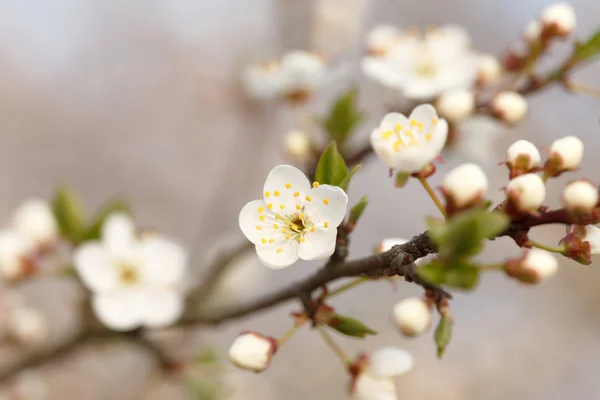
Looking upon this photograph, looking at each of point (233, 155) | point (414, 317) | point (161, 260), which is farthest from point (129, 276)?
point (233, 155)

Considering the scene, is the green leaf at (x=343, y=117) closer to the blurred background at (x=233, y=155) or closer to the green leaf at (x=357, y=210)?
the green leaf at (x=357, y=210)

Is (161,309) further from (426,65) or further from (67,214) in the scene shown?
(426,65)

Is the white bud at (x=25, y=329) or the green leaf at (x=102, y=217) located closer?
the green leaf at (x=102, y=217)

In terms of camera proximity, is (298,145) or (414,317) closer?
(414,317)

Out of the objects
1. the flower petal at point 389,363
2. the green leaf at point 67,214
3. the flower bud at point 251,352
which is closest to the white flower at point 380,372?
the flower petal at point 389,363

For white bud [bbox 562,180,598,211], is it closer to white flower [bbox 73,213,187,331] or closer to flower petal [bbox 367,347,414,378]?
flower petal [bbox 367,347,414,378]

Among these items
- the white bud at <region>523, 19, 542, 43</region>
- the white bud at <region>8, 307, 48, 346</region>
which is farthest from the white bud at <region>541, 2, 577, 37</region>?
the white bud at <region>8, 307, 48, 346</region>

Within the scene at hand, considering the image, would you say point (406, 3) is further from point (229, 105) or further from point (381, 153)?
point (381, 153)
